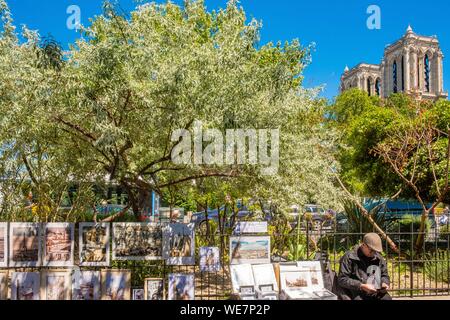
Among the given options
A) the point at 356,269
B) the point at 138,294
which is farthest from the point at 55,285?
the point at 356,269

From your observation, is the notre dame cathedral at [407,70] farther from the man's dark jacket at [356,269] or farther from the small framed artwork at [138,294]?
the small framed artwork at [138,294]

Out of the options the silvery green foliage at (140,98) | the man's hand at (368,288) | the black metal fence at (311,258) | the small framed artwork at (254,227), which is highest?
the silvery green foliage at (140,98)

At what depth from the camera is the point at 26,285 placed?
514 centimetres

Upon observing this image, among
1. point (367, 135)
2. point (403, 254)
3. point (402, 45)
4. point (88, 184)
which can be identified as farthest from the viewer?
point (402, 45)

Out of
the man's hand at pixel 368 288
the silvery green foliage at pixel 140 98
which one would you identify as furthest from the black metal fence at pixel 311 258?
the man's hand at pixel 368 288

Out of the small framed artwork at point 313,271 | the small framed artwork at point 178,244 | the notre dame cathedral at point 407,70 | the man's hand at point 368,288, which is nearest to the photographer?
the man's hand at point 368,288

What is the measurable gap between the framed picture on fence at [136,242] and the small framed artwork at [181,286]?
1.36 feet

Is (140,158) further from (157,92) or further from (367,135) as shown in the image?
(367,135)

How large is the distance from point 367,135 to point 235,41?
33.1ft

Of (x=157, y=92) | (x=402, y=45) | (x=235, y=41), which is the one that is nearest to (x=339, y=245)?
(x=235, y=41)

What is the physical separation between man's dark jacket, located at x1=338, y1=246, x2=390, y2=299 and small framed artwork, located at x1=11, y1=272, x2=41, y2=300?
3797 millimetres

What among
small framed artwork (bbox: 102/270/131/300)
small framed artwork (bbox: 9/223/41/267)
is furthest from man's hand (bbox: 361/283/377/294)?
small framed artwork (bbox: 9/223/41/267)

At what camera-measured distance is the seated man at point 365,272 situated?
15.2 feet

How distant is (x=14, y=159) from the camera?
20.8 ft
